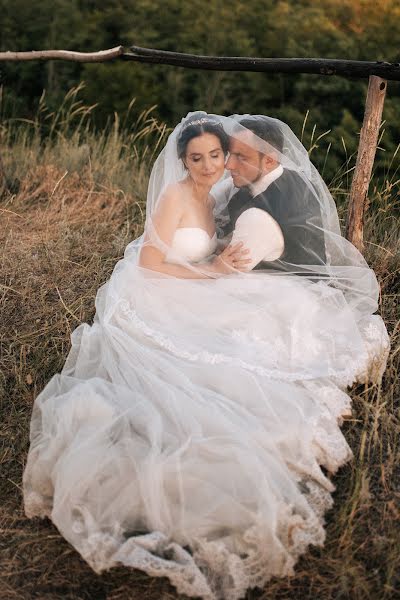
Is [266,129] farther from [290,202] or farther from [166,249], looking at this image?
[166,249]

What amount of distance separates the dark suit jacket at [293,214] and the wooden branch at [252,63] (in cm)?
71

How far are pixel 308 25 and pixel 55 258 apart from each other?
8.92 m

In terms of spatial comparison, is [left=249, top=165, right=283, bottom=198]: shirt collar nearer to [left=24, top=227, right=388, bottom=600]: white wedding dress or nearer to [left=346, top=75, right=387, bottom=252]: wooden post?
[left=24, top=227, right=388, bottom=600]: white wedding dress

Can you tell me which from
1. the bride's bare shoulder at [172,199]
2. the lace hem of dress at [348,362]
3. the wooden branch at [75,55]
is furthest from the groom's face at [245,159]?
the wooden branch at [75,55]

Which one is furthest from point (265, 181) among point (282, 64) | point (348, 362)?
point (348, 362)

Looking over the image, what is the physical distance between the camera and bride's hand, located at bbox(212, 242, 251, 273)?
11.3ft

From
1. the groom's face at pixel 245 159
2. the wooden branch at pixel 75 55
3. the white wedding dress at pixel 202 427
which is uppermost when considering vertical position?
the wooden branch at pixel 75 55

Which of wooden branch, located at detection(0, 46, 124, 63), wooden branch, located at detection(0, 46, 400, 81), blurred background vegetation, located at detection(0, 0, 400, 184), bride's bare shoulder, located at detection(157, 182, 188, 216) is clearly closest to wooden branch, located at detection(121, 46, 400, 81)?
wooden branch, located at detection(0, 46, 400, 81)

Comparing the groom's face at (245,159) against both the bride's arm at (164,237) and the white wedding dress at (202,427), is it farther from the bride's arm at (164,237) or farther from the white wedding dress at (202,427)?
the white wedding dress at (202,427)

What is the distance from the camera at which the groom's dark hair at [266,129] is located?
350cm

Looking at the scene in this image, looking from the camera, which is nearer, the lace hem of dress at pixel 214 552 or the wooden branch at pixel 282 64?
the lace hem of dress at pixel 214 552

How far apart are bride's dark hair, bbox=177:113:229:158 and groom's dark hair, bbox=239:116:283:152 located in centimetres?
12

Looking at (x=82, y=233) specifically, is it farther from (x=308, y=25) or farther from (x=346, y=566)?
(x=308, y=25)

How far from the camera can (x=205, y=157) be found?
3.49 m
